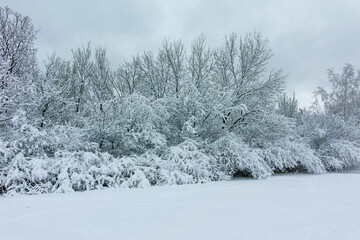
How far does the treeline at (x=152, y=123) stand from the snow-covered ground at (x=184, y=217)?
243cm

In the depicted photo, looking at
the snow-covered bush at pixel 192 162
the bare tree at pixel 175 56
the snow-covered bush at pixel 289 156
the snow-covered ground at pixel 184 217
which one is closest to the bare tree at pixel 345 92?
the snow-covered bush at pixel 289 156

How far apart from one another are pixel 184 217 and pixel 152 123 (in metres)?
7.22

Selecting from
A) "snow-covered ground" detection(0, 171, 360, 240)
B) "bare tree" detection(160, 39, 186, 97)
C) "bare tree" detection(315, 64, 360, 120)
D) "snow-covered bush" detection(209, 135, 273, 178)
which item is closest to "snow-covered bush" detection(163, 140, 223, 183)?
"snow-covered bush" detection(209, 135, 273, 178)

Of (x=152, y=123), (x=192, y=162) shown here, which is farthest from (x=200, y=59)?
(x=192, y=162)

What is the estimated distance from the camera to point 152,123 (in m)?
11.4

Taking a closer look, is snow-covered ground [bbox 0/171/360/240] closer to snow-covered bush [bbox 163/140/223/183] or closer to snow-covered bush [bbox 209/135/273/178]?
snow-covered bush [bbox 163/140/223/183]

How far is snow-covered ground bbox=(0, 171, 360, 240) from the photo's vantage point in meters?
3.50

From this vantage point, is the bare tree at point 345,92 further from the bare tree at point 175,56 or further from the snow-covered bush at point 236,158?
the snow-covered bush at point 236,158

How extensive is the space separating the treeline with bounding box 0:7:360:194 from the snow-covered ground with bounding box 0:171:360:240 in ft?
7.96

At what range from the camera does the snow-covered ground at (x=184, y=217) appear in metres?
3.50

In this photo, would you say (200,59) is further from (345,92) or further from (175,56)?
(345,92)

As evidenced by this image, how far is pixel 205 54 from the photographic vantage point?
17.0 metres

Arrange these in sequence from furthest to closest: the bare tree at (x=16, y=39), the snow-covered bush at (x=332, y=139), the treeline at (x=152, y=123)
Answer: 1. the snow-covered bush at (x=332, y=139)
2. the bare tree at (x=16, y=39)
3. the treeline at (x=152, y=123)

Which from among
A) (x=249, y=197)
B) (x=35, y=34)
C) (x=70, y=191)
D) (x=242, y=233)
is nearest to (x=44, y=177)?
(x=70, y=191)
